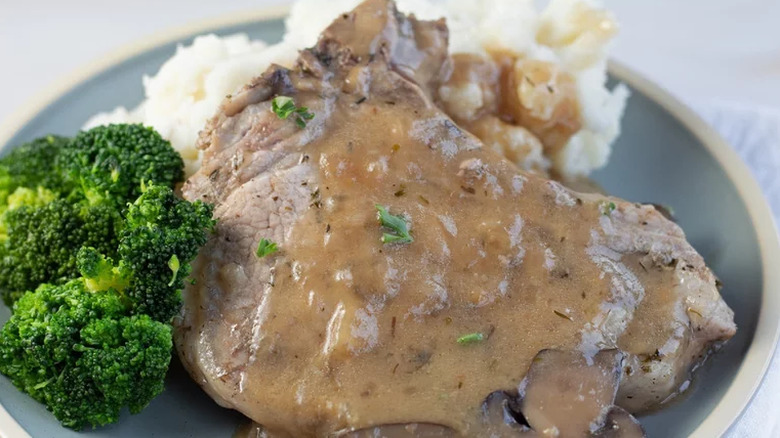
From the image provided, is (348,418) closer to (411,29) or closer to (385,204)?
(385,204)

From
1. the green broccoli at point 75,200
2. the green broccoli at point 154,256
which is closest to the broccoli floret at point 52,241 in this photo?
the green broccoli at point 75,200

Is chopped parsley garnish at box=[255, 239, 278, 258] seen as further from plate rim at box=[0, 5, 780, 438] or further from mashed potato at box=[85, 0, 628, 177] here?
mashed potato at box=[85, 0, 628, 177]

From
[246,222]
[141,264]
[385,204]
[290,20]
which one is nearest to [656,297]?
[385,204]

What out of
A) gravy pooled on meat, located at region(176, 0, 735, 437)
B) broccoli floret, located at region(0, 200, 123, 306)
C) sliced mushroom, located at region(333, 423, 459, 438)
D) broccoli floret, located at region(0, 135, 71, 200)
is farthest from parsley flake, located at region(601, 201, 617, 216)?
broccoli floret, located at region(0, 135, 71, 200)

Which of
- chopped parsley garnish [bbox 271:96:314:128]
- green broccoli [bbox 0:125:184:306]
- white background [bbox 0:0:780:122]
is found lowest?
white background [bbox 0:0:780:122]

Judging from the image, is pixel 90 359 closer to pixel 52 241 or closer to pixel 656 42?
pixel 52 241

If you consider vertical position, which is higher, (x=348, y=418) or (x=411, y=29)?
(x=411, y=29)
